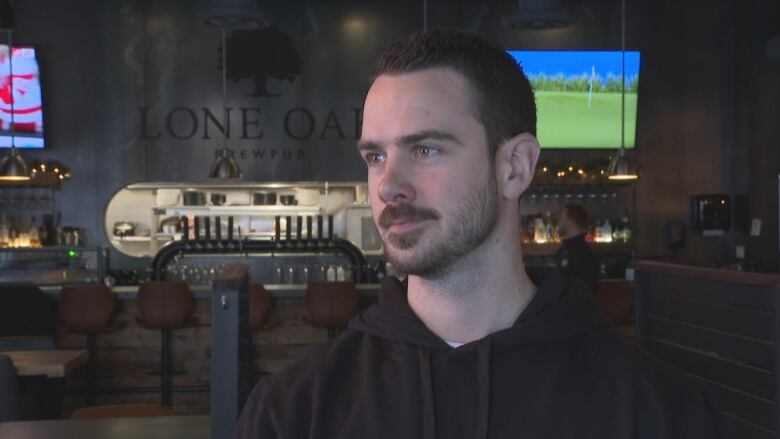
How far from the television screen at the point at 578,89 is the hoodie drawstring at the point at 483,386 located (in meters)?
7.14

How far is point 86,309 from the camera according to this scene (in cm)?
630

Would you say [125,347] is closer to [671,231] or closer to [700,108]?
[671,231]

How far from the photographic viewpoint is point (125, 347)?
261 inches

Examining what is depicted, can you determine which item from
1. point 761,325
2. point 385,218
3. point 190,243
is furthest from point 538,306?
point 190,243

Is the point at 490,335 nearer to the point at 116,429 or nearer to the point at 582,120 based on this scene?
the point at 116,429

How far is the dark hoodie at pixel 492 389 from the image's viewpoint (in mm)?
1312

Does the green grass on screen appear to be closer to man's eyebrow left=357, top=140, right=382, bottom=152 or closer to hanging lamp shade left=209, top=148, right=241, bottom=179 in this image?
hanging lamp shade left=209, top=148, right=241, bottom=179

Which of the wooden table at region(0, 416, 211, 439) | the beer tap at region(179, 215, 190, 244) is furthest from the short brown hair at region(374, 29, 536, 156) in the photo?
the beer tap at region(179, 215, 190, 244)

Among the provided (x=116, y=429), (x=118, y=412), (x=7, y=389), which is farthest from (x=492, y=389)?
(x=7, y=389)

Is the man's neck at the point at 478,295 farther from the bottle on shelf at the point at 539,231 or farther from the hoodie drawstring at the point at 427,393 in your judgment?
the bottle on shelf at the point at 539,231

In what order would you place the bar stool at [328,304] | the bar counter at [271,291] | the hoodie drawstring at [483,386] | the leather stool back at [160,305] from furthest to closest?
1. the bar counter at [271,291]
2. the bar stool at [328,304]
3. the leather stool back at [160,305]
4. the hoodie drawstring at [483,386]

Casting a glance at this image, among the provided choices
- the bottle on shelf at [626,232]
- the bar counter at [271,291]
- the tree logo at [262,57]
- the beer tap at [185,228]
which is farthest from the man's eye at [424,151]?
the bottle on shelf at [626,232]

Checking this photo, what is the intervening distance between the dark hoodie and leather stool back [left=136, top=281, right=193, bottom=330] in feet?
16.8

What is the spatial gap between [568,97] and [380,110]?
24.0ft
